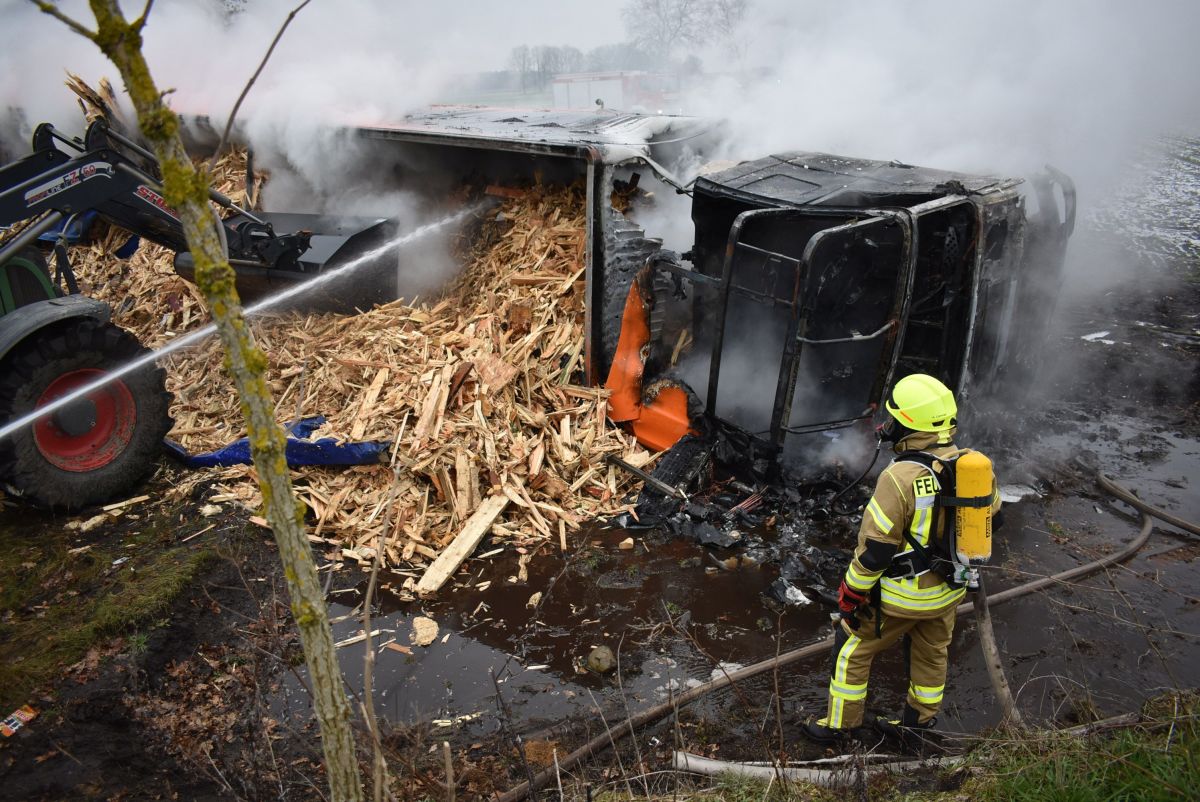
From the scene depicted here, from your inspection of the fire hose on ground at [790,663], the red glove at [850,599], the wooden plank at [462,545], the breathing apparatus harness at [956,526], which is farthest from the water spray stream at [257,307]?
the breathing apparatus harness at [956,526]

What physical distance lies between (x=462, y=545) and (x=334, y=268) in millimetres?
3758

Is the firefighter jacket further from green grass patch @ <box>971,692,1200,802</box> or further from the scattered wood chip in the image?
the scattered wood chip

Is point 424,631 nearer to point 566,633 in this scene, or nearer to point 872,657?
point 566,633

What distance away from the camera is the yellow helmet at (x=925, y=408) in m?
3.66

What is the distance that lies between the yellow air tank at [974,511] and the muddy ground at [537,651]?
70cm

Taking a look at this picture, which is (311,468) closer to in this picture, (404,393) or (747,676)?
(404,393)

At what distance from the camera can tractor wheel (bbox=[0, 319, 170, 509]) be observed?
5.60 metres

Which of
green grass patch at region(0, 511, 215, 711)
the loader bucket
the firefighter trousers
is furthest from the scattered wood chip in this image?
the loader bucket

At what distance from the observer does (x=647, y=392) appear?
7.00 m

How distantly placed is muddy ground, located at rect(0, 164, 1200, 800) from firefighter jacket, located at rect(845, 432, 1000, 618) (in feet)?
2.34

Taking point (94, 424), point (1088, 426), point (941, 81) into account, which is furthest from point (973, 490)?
point (941, 81)

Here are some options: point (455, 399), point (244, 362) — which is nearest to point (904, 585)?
point (244, 362)

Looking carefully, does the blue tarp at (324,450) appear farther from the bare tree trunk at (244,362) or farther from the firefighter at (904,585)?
the bare tree trunk at (244,362)

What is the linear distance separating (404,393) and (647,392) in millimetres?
2271
